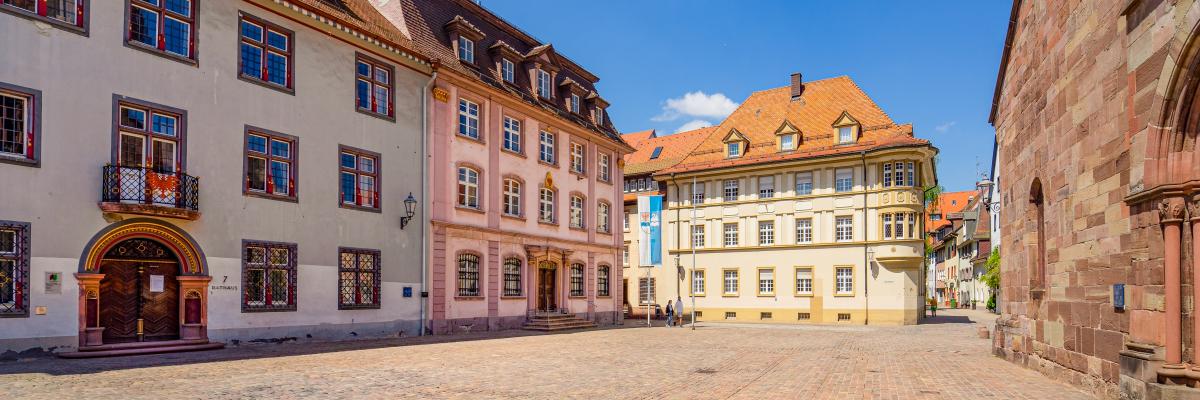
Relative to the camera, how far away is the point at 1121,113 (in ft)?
35.7

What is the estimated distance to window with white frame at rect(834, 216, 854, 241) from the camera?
42.4m

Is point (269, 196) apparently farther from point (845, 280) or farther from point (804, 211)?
point (845, 280)

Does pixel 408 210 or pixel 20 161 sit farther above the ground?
pixel 20 161

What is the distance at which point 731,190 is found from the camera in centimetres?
4650

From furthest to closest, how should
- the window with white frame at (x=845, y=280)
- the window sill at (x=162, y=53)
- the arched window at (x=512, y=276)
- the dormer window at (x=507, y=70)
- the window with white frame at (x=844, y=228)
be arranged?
the window with white frame at (x=844, y=228) → the window with white frame at (x=845, y=280) → the dormer window at (x=507, y=70) → the arched window at (x=512, y=276) → the window sill at (x=162, y=53)

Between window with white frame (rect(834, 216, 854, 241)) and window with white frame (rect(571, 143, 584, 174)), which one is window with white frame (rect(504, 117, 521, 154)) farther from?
window with white frame (rect(834, 216, 854, 241))

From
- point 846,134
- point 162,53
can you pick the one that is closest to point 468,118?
point 162,53

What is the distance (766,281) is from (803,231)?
11.1ft

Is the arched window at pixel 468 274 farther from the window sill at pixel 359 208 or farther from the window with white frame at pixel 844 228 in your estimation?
the window with white frame at pixel 844 228

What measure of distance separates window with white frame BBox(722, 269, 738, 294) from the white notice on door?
32.1 meters

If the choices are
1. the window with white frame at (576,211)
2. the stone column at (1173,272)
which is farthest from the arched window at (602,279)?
the stone column at (1173,272)

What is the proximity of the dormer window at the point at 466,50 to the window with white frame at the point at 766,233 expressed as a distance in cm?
2125

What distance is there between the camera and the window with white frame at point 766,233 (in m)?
44.8

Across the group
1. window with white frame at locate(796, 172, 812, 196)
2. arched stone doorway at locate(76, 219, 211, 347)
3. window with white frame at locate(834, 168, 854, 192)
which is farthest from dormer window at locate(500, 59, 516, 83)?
window with white frame at locate(834, 168, 854, 192)
